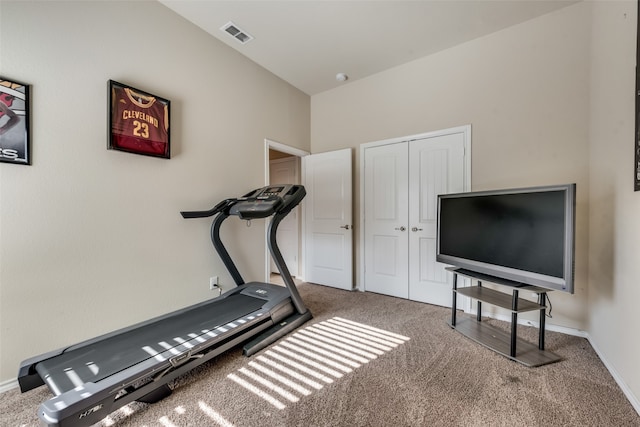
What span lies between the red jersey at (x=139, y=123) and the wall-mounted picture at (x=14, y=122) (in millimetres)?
452

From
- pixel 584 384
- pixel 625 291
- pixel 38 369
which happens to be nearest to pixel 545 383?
pixel 584 384

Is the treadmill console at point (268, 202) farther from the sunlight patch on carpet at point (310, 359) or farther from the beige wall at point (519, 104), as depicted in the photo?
the beige wall at point (519, 104)

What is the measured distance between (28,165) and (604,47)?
166 inches

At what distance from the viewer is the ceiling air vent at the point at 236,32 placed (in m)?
2.60

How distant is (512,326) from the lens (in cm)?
191

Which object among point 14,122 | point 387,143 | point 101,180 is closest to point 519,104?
point 387,143

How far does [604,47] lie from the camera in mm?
1972

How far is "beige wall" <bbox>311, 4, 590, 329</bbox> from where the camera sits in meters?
2.31

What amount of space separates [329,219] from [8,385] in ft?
10.6

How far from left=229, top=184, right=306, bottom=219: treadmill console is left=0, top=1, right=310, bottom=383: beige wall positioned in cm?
51

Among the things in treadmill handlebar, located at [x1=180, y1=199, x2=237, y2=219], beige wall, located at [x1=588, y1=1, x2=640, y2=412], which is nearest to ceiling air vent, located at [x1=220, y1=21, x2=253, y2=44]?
treadmill handlebar, located at [x1=180, y1=199, x2=237, y2=219]

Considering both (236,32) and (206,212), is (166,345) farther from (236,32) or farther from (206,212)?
(236,32)

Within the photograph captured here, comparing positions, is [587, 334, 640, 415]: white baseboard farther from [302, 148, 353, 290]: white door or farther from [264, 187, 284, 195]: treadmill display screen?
[264, 187, 284, 195]: treadmill display screen

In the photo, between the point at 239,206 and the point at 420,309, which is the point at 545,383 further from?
the point at 239,206
